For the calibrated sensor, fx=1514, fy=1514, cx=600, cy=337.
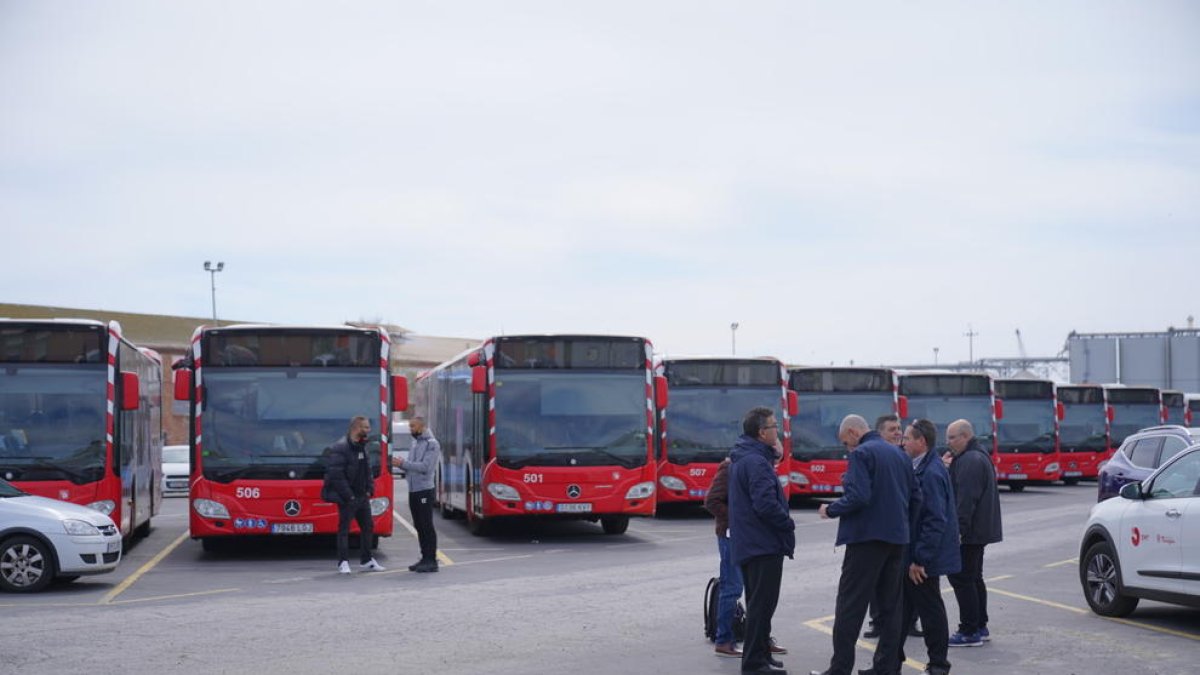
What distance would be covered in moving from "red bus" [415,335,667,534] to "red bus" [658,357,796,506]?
14.9 feet

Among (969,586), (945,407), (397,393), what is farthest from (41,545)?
(945,407)

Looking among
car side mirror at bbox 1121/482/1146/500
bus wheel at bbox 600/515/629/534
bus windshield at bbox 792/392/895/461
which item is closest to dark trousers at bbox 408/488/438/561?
bus wheel at bbox 600/515/629/534

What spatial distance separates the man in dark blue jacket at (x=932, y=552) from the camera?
34.5 ft

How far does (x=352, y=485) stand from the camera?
60.7ft

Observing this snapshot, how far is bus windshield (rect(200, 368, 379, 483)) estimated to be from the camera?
19547 millimetres

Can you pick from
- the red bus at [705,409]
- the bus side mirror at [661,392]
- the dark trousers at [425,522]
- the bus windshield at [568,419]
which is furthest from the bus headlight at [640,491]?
the red bus at [705,409]

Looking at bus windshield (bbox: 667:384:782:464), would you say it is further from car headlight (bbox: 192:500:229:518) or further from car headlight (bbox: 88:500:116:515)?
car headlight (bbox: 88:500:116:515)

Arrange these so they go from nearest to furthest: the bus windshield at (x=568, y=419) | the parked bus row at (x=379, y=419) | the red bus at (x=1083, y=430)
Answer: the parked bus row at (x=379, y=419) → the bus windshield at (x=568, y=419) → the red bus at (x=1083, y=430)

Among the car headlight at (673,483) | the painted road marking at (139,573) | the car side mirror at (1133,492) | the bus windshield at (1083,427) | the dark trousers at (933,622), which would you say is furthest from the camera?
the bus windshield at (1083,427)

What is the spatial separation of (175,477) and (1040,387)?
23635 millimetres

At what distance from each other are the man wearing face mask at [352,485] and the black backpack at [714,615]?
23.7 ft

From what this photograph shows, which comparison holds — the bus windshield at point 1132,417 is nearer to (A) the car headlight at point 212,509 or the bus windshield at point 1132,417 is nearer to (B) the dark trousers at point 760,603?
(A) the car headlight at point 212,509

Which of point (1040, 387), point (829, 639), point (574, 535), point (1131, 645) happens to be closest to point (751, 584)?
point (829, 639)

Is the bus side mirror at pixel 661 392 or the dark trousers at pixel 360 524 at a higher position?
the bus side mirror at pixel 661 392
